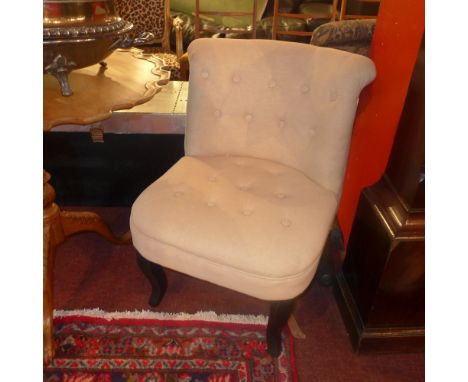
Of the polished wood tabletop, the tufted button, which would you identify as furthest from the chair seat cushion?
the polished wood tabletop

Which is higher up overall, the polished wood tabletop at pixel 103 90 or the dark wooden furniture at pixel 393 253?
the polished wood tabletop at pixel 103 90

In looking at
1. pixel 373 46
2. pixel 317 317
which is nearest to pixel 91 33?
pixel 373 46

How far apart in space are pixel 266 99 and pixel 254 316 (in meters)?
0.87

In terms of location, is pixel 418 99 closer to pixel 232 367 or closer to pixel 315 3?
pixel 232 367

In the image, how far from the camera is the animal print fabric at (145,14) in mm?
3389

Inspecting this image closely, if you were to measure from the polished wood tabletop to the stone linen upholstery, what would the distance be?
0.21 meters

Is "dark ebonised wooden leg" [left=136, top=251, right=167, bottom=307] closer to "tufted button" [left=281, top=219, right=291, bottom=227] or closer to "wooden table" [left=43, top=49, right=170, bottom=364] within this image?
"wooden table" [left=43, top=49, right=170, bottom=364]

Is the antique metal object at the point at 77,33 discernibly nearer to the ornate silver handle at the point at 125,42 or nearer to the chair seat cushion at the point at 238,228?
the ornate silver handle at the point at 125,42

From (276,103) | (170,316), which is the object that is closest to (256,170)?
(276,103)

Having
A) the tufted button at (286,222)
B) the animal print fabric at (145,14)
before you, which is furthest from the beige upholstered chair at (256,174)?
the animal print fabric at (145,14)

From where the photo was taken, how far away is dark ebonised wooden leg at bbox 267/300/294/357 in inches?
47.3

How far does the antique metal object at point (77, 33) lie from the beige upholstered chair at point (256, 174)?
404mm

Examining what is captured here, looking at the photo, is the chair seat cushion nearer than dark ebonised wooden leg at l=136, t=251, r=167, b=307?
Yes

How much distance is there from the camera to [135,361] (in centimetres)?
135
